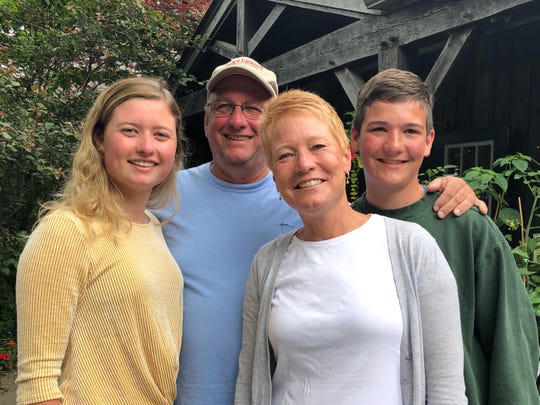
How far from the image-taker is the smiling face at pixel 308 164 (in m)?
1.48

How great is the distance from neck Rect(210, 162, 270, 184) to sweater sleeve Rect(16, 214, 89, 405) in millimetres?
776

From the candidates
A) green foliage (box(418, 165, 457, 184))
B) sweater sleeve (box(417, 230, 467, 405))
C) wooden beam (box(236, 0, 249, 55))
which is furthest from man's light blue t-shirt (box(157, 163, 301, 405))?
wooden beam (box(236, 0, 249, 55))

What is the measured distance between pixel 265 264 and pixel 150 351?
45 centimetres

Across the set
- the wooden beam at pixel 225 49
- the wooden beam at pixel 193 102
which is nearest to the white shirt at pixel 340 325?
the wooden beam at pixel 225 49

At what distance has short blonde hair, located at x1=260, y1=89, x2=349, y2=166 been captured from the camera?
1.52m

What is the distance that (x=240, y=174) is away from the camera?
2.03 meters

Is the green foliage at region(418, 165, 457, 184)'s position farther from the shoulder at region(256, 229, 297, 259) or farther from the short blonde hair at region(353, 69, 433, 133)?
the shoulder at region(256, 229, 297, 259)

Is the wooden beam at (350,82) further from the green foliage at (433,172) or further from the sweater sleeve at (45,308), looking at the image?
the sweater sleeve at (45,308)

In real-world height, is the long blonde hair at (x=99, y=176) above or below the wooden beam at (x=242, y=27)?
below

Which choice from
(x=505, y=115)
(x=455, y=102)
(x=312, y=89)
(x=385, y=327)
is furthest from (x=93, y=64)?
(x=385, y=327)

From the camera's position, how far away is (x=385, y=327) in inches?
51.9

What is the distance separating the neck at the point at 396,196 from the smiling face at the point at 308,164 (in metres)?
→ 0.20

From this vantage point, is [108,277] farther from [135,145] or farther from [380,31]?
[380,31]

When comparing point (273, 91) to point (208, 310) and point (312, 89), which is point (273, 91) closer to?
point (208, 310)
